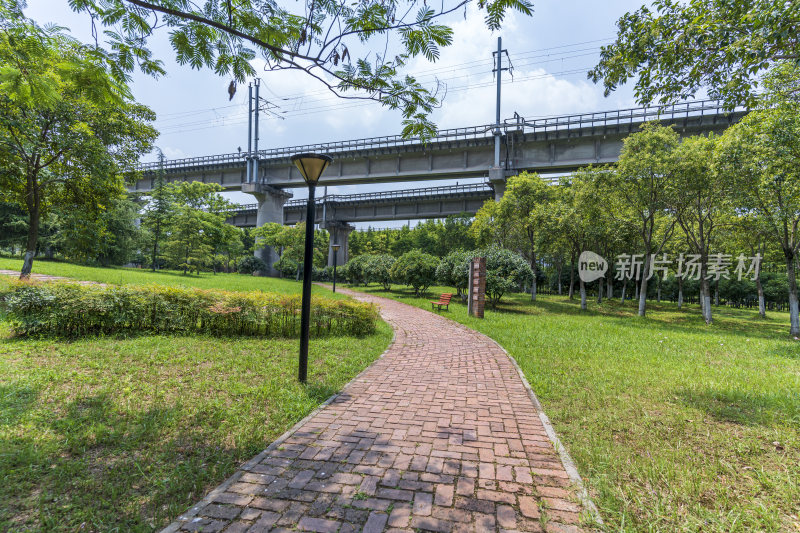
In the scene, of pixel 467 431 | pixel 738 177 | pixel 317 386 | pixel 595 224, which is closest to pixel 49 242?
pixel 317 386

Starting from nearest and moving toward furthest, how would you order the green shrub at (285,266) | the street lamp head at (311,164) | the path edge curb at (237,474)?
1. the path edge curb at (237,474)
2. the street lamp head at (311,164)
3. the green shrub at (285,266)

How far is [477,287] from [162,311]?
1005cm

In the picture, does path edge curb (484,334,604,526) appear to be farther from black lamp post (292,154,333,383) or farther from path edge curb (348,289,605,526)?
black lamp post (292,154,333,383)

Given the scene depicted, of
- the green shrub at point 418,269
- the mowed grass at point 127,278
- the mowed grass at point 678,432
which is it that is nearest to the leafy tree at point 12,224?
the mowed grass at point 127,278

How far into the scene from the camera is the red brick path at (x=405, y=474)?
2.26 metres

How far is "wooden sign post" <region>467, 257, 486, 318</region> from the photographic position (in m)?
13.2

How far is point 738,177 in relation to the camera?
12414mm

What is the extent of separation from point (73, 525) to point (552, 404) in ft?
15.0

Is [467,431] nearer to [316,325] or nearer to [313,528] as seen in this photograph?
[313,528]

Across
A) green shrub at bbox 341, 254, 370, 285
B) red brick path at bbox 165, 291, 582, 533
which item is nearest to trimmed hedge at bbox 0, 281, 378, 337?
red brick path at bbox 165, 291, 582, 533

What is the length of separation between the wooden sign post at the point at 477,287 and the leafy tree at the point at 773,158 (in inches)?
311

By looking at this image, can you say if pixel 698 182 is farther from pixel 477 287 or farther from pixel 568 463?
pixel 568 463

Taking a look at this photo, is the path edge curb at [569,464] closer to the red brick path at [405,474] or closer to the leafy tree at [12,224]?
the red brick path at [405,474]

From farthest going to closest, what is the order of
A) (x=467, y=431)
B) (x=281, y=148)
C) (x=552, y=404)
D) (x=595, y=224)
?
(x=281, y=148)
(x=595, y=224)
(x=552, y=404)
(x=467, y=431)
